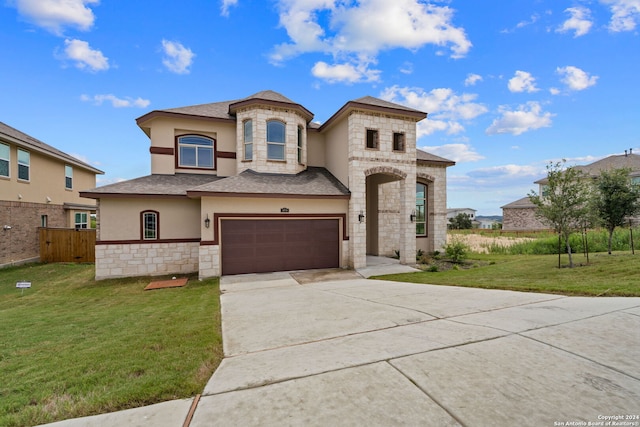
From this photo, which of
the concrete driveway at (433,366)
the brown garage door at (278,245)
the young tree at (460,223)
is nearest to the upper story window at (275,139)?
the brown garage door at (278,245)

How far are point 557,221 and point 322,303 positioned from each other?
10.2 metres

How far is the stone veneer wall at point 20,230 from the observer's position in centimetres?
1516

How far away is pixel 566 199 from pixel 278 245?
1157cm

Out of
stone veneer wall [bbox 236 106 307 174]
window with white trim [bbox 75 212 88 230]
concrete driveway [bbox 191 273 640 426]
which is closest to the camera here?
concrete driveway [bbox 191 273 640 426]

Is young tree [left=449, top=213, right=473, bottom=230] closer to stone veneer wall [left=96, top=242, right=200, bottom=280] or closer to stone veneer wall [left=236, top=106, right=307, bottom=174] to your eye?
stone veneer wall [left=236, top=106, right=307, bottom=174]

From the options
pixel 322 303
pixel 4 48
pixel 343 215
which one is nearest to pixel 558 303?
pixel 322 303

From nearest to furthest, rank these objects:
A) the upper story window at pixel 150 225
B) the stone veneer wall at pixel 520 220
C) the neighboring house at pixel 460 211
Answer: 1. the upper story window at pixel 150 225
2. the stone veneer wall at pixel 520 220
3. the neighboring house at pixel 460 211

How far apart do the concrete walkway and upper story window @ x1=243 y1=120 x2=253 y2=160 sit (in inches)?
394

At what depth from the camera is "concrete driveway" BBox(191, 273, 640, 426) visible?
2.68 meters

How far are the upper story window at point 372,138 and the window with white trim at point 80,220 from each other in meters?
22.3

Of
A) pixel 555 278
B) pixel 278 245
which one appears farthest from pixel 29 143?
pixel 555 278

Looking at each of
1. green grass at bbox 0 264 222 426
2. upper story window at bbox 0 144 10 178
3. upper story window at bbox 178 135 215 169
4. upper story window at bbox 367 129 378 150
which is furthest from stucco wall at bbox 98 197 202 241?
upper story window at bbox 367 129 378 150

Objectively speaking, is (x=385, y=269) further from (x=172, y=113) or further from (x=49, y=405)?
(x=172, y=113)

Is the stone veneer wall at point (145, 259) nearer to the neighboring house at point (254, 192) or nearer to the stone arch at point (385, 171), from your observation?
the neighboring house at point (254, 192)
